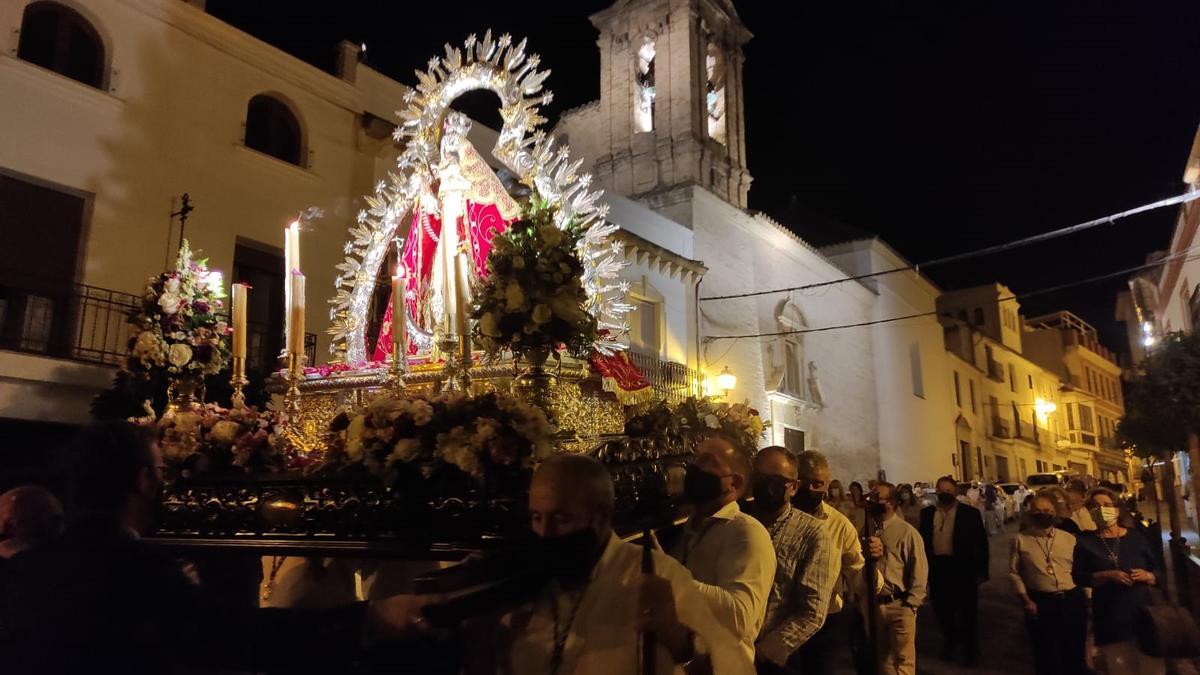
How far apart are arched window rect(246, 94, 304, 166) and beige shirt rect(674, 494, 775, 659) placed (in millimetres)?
10280

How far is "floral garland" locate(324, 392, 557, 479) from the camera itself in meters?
2.88

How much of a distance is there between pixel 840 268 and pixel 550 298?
78.0ft

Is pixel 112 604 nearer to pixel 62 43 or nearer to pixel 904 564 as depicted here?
pixel 904 564

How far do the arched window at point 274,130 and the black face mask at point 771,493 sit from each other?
9.73 metres

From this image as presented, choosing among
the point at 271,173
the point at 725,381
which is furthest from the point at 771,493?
the point at 725,381

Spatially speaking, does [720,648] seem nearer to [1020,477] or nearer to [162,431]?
[162,431]

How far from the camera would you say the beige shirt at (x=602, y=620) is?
187 centimetres

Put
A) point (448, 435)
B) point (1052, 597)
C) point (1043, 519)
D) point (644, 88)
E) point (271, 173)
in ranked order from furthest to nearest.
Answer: point (644, 88)
point (271, 173)
point (1043, 519)
point (1052, 597)
point (448, 435)

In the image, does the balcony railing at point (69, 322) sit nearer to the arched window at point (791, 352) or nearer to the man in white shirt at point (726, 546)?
the man in white shirt at point (726, 546)

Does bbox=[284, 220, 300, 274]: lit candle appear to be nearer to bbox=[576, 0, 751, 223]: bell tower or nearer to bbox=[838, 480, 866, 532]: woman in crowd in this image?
bbox=[838, 480, 866, 532]: woman in crowd

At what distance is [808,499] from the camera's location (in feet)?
13.2

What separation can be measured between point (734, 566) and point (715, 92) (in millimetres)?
20802

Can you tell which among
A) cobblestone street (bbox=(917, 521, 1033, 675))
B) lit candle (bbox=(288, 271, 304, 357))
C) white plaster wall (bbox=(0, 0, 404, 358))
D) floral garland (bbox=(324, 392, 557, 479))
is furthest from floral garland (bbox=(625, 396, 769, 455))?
white plaster wall (bbox=(0, 0, 404, 358))

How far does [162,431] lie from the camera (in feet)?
13.5
